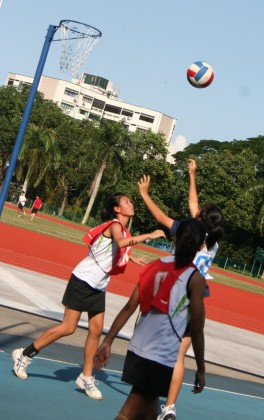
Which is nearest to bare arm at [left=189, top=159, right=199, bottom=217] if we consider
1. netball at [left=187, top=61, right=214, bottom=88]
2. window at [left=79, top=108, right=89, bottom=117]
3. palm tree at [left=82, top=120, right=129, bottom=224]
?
netball at [left=187, top=61, right=214, bottom=88]

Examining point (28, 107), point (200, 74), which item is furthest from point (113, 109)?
point (200, 74)

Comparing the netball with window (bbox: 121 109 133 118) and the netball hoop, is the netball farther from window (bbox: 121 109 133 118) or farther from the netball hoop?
window (bbox: 121 109 133 118)

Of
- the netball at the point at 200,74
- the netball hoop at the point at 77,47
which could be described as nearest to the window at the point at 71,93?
the netball hoop at the point at 77,47

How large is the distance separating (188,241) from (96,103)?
497 feet

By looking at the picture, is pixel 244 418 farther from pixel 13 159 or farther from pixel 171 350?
pixel 13 159

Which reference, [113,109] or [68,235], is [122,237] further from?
[113,109]

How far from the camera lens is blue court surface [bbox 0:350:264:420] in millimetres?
6996

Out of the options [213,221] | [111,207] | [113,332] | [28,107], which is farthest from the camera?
[28,107]

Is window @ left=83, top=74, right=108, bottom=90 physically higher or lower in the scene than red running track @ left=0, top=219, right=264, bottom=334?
higher

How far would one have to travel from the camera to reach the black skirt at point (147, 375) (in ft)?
17.3

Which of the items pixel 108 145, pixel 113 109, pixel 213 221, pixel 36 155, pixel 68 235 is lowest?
pixel 68 235

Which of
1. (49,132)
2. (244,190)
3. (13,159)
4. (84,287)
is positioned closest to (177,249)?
(84,287)

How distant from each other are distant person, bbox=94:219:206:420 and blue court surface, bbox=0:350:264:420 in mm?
1477

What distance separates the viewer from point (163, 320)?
539cm
